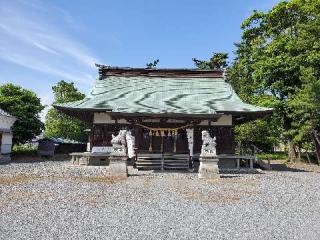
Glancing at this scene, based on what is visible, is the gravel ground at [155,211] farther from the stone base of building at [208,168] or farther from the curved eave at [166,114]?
the curved eave at [166,114]

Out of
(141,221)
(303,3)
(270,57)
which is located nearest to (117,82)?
(270,57)

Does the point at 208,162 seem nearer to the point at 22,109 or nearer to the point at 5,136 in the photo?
the point at 5,136

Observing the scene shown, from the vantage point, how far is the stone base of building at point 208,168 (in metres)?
18.7

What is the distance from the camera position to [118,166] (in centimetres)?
1880

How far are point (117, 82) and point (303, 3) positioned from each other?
2084cm

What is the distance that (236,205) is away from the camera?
11039 mm

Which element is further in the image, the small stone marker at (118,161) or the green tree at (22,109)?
the green tree at (22,109)

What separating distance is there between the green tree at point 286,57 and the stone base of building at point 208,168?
1397 centimetres

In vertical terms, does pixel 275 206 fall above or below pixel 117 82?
below

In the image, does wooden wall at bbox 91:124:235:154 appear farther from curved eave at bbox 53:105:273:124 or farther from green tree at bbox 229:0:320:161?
green tree at bbox 229:0:320:161

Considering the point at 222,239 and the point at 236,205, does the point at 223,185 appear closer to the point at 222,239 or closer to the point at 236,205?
the point at 236,205

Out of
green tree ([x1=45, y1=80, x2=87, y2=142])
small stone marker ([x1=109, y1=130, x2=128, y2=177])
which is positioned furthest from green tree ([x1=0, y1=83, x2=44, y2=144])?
small stone marker ([x1=109, y1=130, x2=128, y2=177])

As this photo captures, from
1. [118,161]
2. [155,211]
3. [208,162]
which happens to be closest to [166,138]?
[208,162]

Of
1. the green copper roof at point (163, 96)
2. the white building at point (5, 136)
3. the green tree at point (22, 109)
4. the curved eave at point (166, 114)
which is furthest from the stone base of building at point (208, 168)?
the green tree at point (22, 109)
